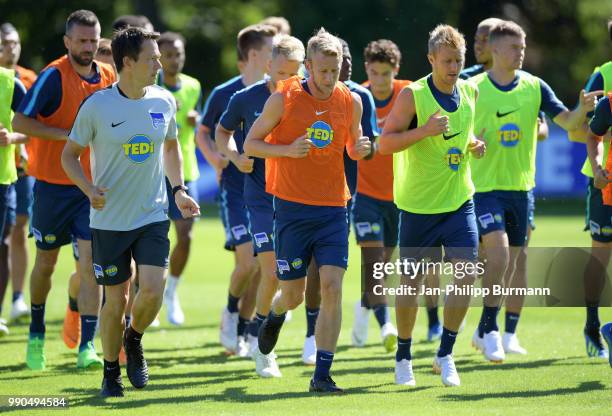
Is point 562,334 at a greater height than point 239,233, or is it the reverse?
point 239,233

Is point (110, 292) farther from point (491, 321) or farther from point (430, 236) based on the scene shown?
point (491, 321)

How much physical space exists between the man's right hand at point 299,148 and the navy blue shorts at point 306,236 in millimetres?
489

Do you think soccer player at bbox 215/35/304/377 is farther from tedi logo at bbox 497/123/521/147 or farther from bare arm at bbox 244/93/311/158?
tedi logo at bbox 497/123/521/147

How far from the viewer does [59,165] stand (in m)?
9.77

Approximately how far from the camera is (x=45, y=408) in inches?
306

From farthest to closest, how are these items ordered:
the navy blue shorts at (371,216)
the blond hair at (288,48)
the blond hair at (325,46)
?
1. the navy blue shorts at (371,216)
2. the blond hair at (288,48)
3. the blond hair at (325,46)

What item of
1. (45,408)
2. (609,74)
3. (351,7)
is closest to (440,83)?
(609,74)

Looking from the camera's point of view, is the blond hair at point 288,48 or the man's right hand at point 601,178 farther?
the blond hair at point 288,48

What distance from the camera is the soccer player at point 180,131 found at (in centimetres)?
1271

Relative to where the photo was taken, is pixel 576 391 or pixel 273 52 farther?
pixel 273 52

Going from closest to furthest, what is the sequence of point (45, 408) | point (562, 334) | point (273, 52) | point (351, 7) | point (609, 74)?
point (45, 408), point (273, 52), point (609, 74), point (562, 334), point (351, 7)

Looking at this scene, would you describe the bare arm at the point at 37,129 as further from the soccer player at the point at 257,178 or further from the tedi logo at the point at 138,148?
the tedi logo at the point at 138,148

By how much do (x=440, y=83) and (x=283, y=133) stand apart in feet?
4.24

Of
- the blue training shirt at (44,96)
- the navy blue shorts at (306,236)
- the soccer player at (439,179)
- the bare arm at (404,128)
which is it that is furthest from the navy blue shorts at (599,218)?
the blue training shirt at (44,96)
